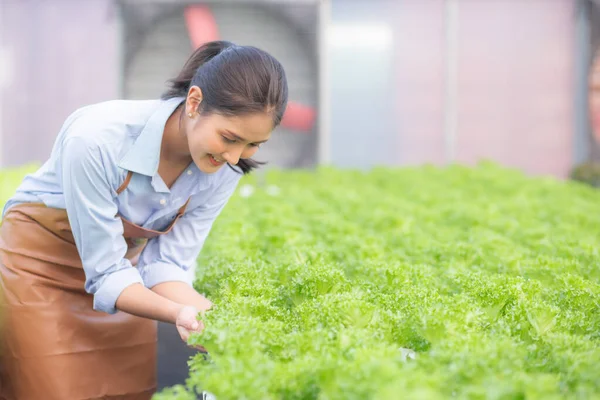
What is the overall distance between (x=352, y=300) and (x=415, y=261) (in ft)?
5.03

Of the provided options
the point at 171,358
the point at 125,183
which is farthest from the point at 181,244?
the point at 171,358

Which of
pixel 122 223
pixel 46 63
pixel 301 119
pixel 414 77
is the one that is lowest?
pixel 301 119

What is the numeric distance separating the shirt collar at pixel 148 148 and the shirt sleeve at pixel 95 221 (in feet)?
0.36

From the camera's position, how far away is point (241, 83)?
2660 mm

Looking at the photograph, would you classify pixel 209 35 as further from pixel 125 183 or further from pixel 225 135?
pixel 225 135

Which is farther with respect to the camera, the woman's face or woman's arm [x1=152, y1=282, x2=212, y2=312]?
woman's arm [x1=152, y1=282, x2=212, y2=312]

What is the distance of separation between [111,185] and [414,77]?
1024cm

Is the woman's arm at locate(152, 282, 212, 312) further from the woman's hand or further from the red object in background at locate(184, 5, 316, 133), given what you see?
the red object in background at locate(184, 5, 316, 133)

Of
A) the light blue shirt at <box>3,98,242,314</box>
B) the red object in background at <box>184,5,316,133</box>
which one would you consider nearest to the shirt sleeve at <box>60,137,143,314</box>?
the light blue shirt at <box>3,98,242,314</box>

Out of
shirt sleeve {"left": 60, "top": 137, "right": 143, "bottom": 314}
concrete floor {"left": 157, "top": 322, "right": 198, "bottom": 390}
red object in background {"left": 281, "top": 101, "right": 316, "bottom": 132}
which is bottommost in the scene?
concrete floor {"left": 157, "top": 322, "right": 198, "bottom": 390}

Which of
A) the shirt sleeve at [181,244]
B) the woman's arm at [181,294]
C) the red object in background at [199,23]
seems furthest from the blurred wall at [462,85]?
the woman's arm at [181,294]

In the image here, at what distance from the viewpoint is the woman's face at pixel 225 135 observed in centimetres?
266

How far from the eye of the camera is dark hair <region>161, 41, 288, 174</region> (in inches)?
104

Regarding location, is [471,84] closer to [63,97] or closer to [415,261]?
[63,97]
